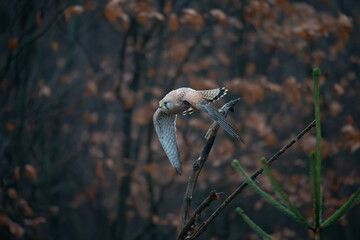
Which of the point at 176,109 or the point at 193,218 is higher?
the point at 176,109

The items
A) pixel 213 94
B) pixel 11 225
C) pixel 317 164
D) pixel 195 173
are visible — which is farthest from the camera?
pixel 11 225

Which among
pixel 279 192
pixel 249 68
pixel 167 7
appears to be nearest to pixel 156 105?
pixel 167 7

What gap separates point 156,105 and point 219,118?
10.1 ft

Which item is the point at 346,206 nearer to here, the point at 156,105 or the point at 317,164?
the point at 317,164

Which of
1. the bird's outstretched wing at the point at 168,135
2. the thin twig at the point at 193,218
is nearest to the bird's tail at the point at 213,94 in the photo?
the bird's outstretched wing at the point at 168,135

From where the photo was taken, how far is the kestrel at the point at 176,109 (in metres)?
1.89

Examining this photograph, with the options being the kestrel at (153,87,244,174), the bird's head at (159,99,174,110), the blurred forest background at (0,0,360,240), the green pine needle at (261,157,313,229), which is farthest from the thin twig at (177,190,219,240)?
the blurred forest background at (0,0,360,240)

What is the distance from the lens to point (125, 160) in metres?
5.12

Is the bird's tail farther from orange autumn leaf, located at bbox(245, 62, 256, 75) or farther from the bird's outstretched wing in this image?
orange autumn leaf, located at bbox(245, 62, 256, 75)

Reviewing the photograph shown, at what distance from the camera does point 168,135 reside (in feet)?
6.90

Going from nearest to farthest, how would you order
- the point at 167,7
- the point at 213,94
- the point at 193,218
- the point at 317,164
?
the point at 317,164 < the point at 193,218 < the point at 213,94 < the point at 167,7

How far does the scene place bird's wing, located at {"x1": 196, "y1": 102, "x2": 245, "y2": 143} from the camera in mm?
1655

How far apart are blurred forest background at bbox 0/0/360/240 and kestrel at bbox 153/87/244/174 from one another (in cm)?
226

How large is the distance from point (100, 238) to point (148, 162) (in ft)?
9.50
